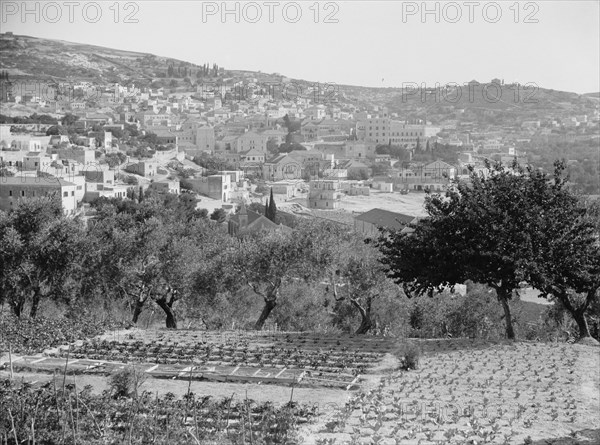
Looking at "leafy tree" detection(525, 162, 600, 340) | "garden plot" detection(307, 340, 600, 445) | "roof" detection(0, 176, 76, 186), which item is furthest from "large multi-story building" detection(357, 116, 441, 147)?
"garden plot" detection(307, 340, 600, 445)

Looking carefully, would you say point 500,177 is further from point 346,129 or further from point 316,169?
point 346,129

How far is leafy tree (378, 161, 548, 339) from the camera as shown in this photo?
12.6m

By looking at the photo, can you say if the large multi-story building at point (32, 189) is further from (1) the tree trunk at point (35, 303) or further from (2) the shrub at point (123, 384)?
(2) the shrub at point (123, 384)

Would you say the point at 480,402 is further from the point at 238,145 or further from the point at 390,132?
the point at 390,132

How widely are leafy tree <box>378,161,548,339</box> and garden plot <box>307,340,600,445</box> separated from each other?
1250 mm

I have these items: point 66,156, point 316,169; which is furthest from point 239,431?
point 316,169

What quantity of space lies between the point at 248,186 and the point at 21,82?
50030mm

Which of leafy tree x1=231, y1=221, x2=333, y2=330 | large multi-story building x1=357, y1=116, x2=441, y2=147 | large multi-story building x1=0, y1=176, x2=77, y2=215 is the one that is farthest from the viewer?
large multi-story building x1=357, y1=116, x2=441, y2=147

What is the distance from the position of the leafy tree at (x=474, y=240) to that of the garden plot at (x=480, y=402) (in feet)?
4.10

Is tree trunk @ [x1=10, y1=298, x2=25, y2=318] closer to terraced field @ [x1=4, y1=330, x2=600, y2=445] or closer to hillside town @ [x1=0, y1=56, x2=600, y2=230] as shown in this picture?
terraced field @ [x1=4, y1=330, x2=600, y2=445]

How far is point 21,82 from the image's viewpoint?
106 metres

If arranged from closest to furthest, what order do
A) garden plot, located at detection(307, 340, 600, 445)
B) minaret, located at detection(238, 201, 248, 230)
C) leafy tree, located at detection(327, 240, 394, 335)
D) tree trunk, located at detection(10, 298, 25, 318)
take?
1. garden plot, located at detection(307, 340, 600, 445)
2. leafy tree, located at detection(327, 240, 394, 335)
3. tree trunk, located at detection(10, 298, 25, 318)
4. minaret, located at detection(238, 201, 248, 230)

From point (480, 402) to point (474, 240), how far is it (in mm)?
4044

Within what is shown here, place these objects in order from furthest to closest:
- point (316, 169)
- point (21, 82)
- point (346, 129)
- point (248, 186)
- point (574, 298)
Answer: point (346, 129) → point (21, 82) → point (316, 169) → point (248, 186) → point (574, 298)
